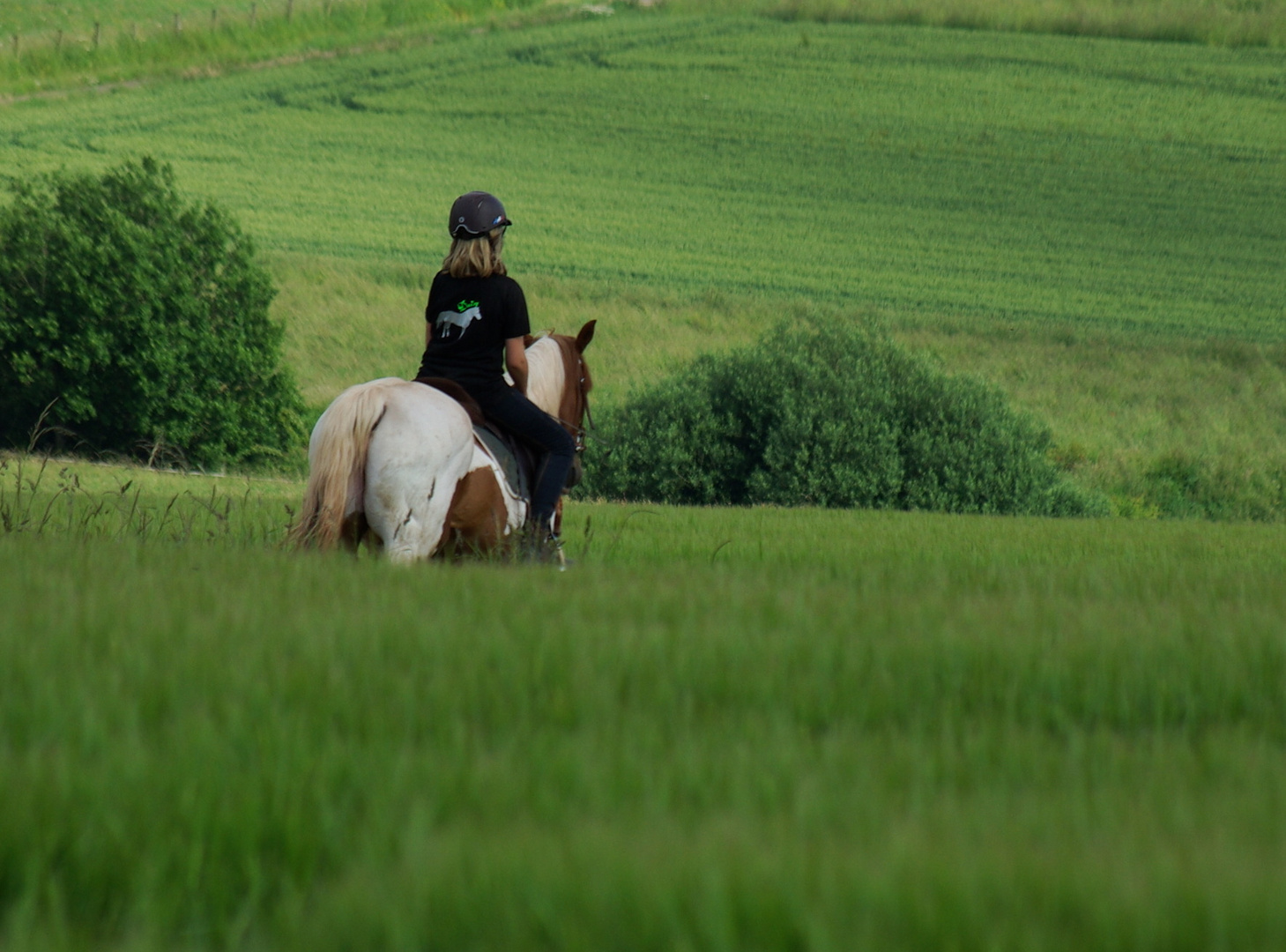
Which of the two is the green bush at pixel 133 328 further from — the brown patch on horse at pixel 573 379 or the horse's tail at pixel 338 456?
the horse's tail at pixel 338 456

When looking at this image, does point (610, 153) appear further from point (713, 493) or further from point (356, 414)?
point (356, 414)

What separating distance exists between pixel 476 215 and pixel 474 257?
0.84ft

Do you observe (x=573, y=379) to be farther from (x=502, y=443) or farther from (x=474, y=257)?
(x=474, y=257)

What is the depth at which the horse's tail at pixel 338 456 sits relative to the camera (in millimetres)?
7375

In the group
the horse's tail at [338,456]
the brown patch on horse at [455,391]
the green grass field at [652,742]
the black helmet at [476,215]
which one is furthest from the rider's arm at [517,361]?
the green grass field at [652,742]

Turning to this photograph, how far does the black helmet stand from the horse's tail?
1164mm

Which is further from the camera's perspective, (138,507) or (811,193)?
(811,193)

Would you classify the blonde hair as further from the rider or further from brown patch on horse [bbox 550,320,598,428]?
brown patch on horse [bbox 550,320,598,428]

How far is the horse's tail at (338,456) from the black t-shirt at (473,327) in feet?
2.46

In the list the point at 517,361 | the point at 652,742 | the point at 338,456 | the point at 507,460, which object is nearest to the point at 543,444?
the point at 507,460

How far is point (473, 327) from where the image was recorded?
8102mm

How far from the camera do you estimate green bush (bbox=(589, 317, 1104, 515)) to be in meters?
26.7

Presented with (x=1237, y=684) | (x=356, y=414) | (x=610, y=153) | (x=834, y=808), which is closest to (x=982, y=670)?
(x=1237, y=684)

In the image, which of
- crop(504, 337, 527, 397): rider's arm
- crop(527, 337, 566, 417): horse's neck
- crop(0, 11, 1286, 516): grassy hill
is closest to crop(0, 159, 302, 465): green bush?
crop(0, 11, 1286, 516): grassy hill
